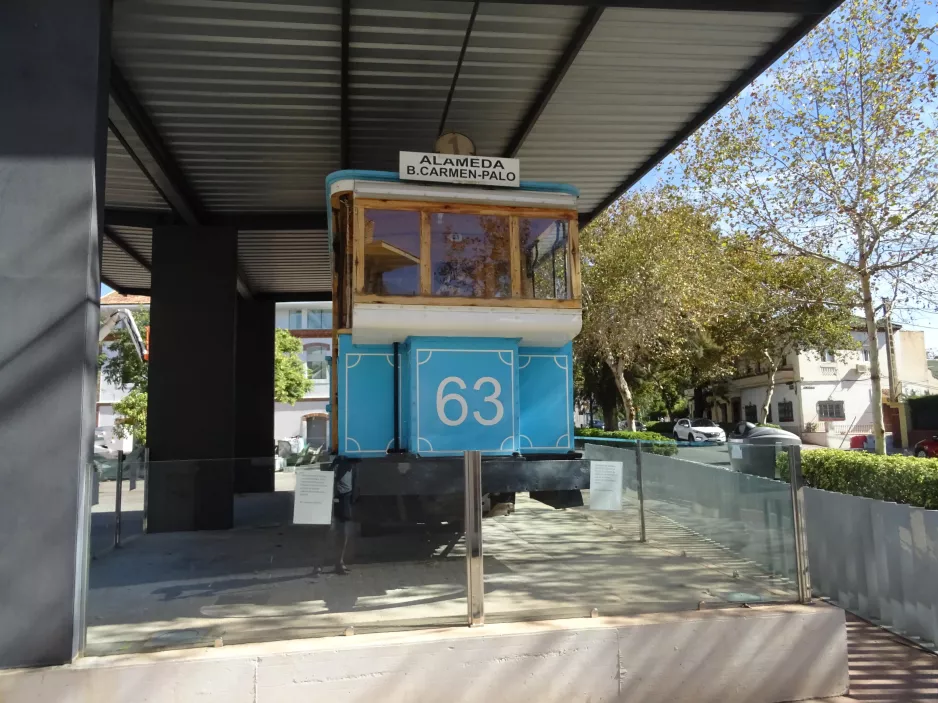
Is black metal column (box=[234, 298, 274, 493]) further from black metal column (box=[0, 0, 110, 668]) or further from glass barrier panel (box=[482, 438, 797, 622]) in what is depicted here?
black metal column (box=[0, 0, 110, 668])

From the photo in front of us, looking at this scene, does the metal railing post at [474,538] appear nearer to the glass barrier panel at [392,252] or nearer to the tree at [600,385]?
the glass barrier panel at [392,252]

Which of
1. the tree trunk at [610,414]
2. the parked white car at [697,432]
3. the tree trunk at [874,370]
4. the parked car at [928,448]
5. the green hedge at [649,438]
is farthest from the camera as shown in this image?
the tree trunk at [610,414]

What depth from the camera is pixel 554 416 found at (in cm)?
621

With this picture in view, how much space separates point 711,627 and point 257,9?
18.7 feet

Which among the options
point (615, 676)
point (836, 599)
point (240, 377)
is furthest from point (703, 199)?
point (240, 377)

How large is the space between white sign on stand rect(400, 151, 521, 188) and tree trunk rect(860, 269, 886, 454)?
592cm

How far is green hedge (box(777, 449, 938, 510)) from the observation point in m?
6.48

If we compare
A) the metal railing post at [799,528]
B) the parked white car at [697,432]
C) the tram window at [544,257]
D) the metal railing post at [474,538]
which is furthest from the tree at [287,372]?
the metal railing post at [799,528]

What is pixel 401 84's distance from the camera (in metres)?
6.92

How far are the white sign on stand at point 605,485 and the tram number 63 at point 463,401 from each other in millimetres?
881

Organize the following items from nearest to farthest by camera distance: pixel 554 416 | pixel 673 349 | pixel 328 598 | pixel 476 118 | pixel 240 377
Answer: pixel 328 598 < pixel 554 416 < pixel 476 118 < pixel 240 377 < pixel 673 349

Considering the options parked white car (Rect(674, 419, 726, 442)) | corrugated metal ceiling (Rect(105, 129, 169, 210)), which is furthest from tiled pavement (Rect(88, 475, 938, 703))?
parked white car (Rect(674, 419, 726, 442))

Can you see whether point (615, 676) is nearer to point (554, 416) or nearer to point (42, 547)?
point (554, 416)

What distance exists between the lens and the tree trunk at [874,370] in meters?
9.05
